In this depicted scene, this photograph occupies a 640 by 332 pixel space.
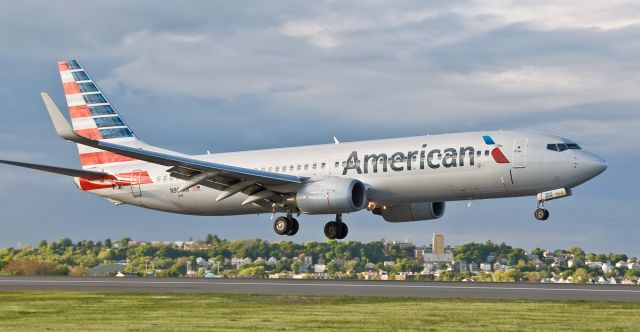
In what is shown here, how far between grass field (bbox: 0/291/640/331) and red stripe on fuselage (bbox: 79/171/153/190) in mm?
24804

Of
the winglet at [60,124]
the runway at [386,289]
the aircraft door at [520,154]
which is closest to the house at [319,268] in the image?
the aircraft door at [520,154]

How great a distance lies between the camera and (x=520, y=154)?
155 ft

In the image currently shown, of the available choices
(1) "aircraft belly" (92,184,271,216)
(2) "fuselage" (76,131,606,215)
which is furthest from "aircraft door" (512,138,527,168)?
(1) "aircraft belly" (92,184,271,216)

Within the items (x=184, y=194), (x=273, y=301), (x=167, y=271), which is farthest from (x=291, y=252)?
(x=273, y=301)

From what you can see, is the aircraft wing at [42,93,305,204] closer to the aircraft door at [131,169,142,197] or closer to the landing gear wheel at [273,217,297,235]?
the landing gear wheel at [273,217,297,235]

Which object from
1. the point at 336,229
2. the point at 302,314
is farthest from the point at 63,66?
the point at 302,314

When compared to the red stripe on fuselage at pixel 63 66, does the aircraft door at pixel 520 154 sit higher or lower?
lower

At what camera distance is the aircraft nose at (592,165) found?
4669cm

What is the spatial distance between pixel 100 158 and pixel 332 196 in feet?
60.4

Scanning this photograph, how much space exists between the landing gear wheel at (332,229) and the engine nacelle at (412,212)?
2.68 meters

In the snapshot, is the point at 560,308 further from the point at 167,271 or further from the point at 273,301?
the point at 167,271

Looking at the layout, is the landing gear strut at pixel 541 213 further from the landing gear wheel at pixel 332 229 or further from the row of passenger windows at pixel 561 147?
the landing gear wheel at pixel 332 229

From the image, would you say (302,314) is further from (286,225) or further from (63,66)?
(63,66)

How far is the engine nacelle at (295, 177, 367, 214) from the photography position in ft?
162
